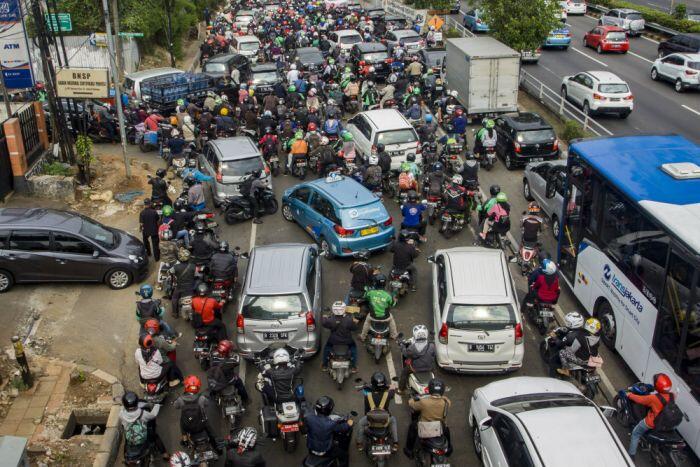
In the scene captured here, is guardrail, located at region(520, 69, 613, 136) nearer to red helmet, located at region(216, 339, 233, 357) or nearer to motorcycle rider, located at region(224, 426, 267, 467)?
red helmet, located at region(216, 339, 233, 357)

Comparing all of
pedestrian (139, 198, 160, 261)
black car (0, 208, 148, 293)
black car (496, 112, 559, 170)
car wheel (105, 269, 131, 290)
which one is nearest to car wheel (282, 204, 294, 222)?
pedestrian (139, 198, 160, 261)

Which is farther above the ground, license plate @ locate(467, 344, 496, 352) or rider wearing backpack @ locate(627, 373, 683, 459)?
rider wearing backpack @ locate(627, 373, 683, 459)

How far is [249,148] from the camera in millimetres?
20031

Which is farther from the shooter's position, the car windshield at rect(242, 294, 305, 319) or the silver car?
the silver car

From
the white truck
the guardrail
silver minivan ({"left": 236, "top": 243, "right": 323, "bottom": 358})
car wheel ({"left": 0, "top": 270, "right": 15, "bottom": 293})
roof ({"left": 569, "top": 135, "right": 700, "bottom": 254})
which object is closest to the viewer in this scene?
roof ({"left": 569, "top": 135, "right": 700, "bottom": 254})

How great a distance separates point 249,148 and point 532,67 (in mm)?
20925

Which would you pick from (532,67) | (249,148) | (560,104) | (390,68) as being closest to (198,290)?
(249,148)

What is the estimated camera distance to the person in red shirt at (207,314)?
1259 cm

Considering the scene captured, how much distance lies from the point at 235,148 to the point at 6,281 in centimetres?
708

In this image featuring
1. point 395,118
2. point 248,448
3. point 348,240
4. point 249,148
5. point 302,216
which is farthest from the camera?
point 395,118

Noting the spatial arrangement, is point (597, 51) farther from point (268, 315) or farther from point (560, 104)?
point (268, 315)

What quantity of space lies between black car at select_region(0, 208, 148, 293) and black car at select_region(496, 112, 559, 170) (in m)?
12.1

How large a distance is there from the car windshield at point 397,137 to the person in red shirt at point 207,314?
973 centimetres

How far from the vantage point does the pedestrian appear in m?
16.8
